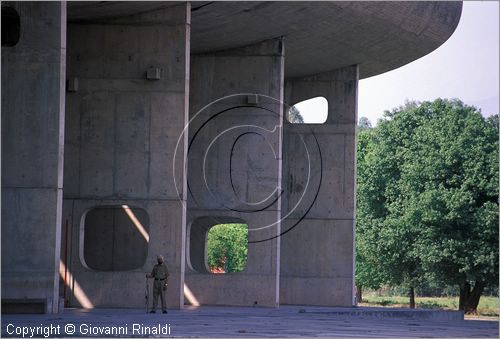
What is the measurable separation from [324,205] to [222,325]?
65.0 feet

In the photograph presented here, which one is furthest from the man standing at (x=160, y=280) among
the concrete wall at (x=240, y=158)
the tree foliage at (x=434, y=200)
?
the tree foliage at (x=434, y=200)

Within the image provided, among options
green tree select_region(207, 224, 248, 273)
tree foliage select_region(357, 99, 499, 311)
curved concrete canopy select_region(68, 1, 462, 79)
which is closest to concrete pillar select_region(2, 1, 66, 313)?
curved concrete canopy select_region(68, 1, 462, 79)

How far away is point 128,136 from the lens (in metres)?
33.1

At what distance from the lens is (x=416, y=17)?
129ft

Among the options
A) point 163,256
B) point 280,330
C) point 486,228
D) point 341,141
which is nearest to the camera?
point 280,330

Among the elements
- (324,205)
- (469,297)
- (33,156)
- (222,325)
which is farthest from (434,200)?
(222,325)

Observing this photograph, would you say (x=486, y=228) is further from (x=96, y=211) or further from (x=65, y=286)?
(x=65, y=286)

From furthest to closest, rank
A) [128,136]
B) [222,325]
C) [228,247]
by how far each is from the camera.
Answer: [228,247], [128,136], [222,325]

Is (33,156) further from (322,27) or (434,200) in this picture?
(434,200)

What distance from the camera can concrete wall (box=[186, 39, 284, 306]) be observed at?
126ft

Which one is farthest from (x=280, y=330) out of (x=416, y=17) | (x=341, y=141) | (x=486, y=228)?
(x=486, y=228)

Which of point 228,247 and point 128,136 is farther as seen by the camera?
point 228,247

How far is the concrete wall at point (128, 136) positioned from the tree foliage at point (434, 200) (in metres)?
22.9

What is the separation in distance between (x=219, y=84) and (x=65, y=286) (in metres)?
8.96
